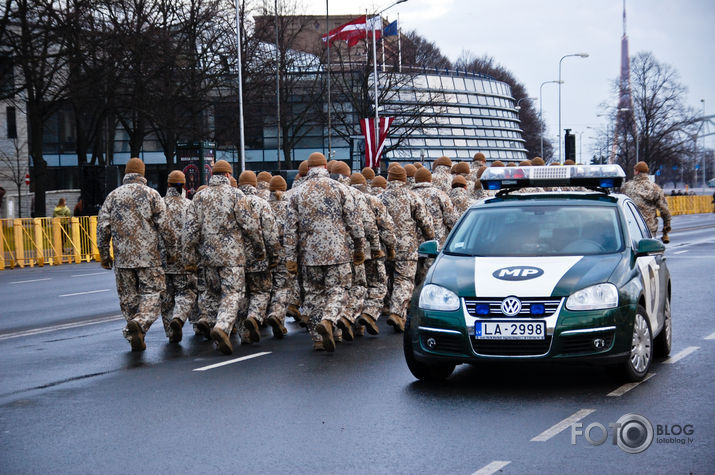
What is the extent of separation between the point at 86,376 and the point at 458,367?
133 inches

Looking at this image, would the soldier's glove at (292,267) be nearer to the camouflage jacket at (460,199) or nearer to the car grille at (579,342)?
the car grille at (579,342)

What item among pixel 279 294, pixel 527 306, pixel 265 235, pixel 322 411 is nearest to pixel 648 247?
pixel 527 306

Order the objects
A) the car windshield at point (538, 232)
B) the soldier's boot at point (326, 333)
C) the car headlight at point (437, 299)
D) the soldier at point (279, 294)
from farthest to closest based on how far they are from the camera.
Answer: the soldier at point (279, 294) → the soldier's boot at point (326, 333) → the car windshield at point (538, 232) → the car headlight at point (437, 299)

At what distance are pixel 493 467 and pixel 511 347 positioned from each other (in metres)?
2.00

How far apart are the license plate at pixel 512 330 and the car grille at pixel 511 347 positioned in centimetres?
3

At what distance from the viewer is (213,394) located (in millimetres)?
8297

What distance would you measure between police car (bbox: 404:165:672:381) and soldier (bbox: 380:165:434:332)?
9.87 ft

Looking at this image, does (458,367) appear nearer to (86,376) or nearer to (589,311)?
(589,311)

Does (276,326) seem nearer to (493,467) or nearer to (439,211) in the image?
(439,211)

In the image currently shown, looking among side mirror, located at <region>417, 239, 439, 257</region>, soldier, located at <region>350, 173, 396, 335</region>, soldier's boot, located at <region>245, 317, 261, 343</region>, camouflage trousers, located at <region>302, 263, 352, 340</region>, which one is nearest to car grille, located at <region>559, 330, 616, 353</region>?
side mirror, located at <region>417, 239, 439, 257</region>

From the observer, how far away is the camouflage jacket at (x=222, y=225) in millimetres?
10961

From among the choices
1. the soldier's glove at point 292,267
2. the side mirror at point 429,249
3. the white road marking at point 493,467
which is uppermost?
the side mirror at point 429,249

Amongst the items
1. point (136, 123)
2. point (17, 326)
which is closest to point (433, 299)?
point (17, 326)

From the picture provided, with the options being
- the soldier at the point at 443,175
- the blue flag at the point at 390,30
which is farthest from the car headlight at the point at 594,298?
the blue flag at the point at 390,30
